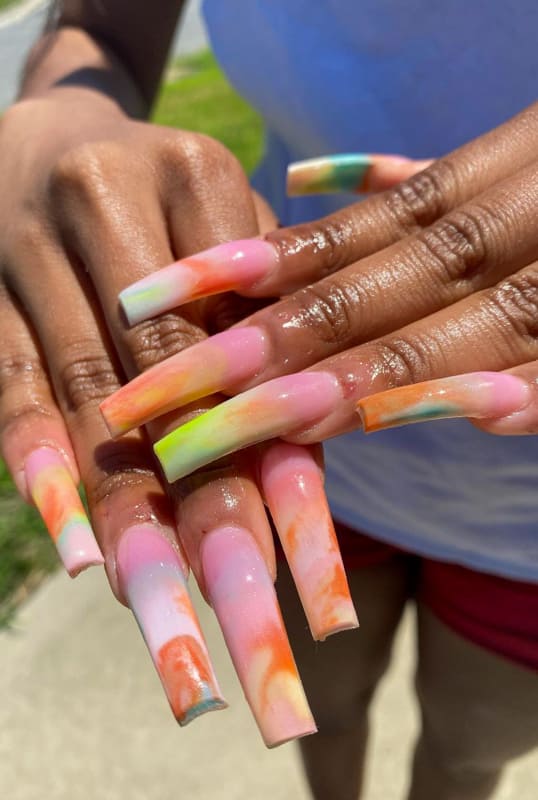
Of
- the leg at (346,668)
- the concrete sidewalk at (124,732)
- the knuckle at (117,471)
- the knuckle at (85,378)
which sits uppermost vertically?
the knuckle at (85,378)

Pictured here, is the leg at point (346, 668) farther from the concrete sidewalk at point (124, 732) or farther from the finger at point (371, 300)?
the finger at point (371, 300)

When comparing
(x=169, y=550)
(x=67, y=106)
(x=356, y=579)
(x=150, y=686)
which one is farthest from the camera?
(x=150, y=686)

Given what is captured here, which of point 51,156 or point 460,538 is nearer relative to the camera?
point 51,156

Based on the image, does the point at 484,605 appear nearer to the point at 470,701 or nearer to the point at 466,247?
the point at 470,701

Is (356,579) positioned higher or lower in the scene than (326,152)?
lower

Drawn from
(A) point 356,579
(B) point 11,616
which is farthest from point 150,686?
(A) point 356,579

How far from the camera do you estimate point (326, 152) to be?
0.96 metres

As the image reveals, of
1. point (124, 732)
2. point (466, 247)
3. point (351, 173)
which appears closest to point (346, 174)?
point (351, 173)

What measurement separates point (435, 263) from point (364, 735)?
93 centimetres

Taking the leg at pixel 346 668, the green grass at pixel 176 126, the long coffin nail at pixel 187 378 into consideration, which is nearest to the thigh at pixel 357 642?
the leg at pixel 346 668

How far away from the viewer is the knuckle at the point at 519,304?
1.95ft

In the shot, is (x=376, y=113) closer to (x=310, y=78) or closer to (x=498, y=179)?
(x=310, y=78)

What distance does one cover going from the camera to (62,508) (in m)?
0.64

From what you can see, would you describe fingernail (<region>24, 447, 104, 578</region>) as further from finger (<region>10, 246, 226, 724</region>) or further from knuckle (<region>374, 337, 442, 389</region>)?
knuckle (<region>374, 337, 442, 389</region>)
